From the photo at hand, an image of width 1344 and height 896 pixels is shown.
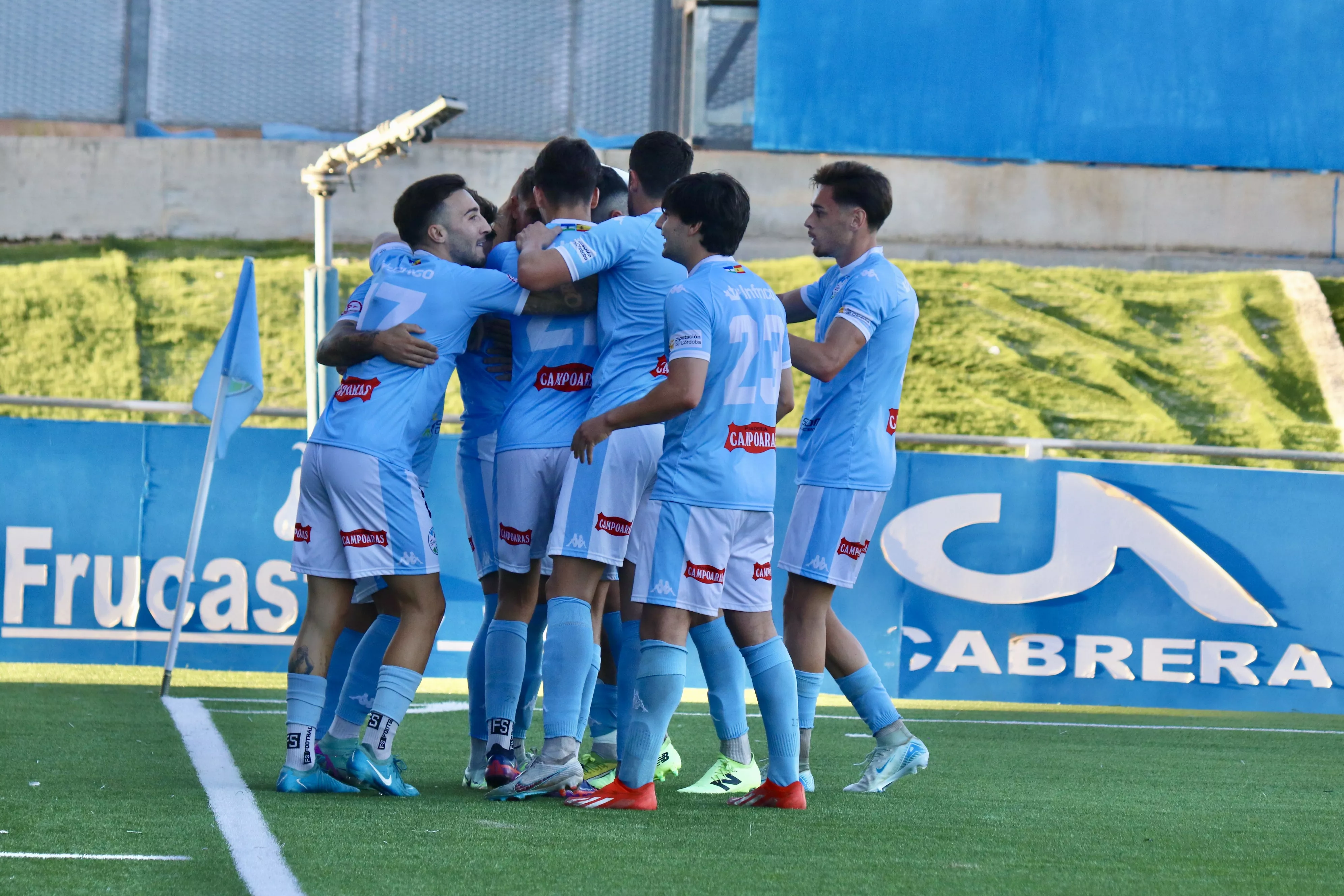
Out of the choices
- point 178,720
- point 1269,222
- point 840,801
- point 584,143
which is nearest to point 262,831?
point 840,801

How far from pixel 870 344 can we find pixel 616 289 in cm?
96

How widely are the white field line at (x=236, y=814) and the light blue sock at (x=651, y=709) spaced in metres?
1.05

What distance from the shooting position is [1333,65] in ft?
59.2

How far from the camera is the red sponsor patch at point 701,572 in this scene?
14.3 feet

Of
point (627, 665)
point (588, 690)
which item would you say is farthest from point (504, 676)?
point (627, 665)

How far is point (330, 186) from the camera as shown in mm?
10406

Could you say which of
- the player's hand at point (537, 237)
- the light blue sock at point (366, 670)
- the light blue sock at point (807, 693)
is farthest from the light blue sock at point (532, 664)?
the player's hand at point (537, 237)

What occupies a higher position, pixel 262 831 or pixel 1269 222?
pixel 1269 222

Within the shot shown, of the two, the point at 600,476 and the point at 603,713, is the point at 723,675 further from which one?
the point at 603,713

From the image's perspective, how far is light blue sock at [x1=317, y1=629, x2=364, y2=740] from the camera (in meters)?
5.34

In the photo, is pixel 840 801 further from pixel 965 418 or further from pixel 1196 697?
pixel 965 418

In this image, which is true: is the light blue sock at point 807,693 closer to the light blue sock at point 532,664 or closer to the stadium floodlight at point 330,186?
the light blue sock at point 532,664

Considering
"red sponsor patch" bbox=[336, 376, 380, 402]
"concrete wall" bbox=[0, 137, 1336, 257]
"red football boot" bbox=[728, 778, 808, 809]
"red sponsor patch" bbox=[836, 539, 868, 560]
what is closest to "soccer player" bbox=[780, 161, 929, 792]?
"red sponsor patch" bbox=[836, 539, 868, 560]

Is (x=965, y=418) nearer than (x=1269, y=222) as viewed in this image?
Yes
